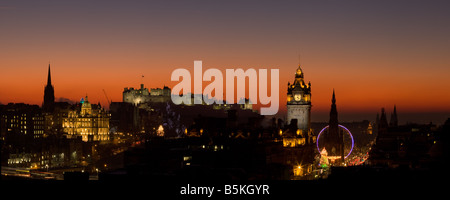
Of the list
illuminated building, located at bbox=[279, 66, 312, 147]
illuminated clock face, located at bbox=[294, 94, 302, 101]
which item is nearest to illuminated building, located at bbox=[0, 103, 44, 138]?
illuminated building, located at bbox=[279, 66, 312, 147]

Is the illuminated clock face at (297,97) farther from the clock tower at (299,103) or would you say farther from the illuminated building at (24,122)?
the illuminated building at (24,122)

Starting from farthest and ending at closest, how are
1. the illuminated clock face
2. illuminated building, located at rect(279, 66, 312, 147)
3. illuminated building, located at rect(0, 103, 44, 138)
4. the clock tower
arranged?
illuminated building, located at rect(0, 103, 44, 138) < the illuminated clock face < the clock tower < illuminated building, located at rect(279, 66, 312, 147)

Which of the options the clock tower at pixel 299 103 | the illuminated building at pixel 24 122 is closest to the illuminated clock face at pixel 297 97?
the clock tower at pixel 299 103

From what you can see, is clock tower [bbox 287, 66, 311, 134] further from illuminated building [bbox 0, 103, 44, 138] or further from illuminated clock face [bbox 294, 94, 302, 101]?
illuminated building [bbox 0, 103, 44, 138]

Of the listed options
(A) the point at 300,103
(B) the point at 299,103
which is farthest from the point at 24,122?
(A) the point at 300,103

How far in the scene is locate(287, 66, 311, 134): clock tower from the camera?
159m

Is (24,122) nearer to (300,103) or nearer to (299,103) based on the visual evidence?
(299,103)

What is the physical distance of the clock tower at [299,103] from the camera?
158875 mm

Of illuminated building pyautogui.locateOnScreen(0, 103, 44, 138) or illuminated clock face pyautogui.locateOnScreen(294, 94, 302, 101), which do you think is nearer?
illuminated clock face pyautogui.locateOnScreen(294, 94, 302, 101)

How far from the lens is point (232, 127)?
13112 cm

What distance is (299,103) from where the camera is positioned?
525ft
